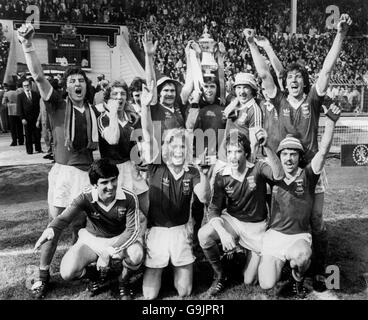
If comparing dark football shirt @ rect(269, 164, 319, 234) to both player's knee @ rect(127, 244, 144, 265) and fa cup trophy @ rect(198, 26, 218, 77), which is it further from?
fa cup trophy @ rect(198, 26, 218, 77)

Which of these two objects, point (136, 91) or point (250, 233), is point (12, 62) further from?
point (250, 233)

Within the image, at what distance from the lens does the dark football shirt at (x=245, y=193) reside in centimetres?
235

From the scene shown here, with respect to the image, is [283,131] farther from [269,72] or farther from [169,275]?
[169,275]

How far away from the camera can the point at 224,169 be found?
240cm

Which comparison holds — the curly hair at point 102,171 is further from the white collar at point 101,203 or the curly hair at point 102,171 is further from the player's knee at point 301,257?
the player's knee at point 301,257

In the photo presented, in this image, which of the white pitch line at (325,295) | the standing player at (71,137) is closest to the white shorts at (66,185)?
the standing player at (71,137)

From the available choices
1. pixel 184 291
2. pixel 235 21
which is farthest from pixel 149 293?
pixel 235 21

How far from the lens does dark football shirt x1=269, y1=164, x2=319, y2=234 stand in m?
2.31

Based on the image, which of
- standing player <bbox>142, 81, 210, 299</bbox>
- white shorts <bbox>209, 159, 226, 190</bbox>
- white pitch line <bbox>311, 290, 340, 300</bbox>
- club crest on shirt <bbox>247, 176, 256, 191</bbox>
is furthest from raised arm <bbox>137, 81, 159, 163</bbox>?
white pitch line <bbox>311, 290, 340, 300</bbox>

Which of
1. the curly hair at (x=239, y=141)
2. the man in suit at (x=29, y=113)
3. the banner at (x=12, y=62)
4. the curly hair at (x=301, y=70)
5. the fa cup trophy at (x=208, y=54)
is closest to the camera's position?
the curly hair at (x=239, y=141)

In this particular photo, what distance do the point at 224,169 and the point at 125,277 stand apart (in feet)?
2.74

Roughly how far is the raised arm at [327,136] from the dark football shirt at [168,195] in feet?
2.19

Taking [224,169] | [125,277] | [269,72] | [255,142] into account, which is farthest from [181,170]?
[269,72]

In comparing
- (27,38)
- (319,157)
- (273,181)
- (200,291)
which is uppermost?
(27,38)
